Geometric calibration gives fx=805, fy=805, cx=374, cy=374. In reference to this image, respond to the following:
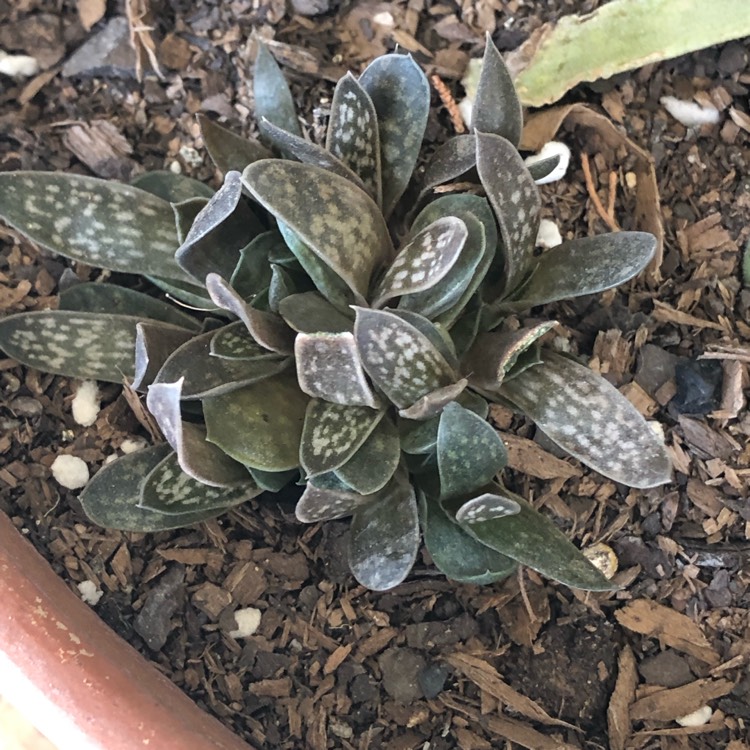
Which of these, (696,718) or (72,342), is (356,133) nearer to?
(72,342)

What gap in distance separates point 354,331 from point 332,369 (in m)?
0.05

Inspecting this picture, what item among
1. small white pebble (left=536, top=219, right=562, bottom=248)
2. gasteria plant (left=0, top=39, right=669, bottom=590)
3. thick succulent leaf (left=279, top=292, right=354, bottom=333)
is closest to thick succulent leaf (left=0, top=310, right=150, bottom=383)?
gasteria plant (left=0, top=39, right=669, bottom=590)

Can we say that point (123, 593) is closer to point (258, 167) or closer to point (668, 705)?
point (258, 167)

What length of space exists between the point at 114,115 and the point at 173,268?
412mm

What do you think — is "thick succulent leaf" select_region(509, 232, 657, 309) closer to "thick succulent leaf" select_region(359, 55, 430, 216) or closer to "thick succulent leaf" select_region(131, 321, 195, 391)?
"thick succulent leaf" select_region(359, 55, 430, 216)

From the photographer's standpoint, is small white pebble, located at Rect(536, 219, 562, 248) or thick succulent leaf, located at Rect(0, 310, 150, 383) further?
small white pebble, located at Rect(536, 219, 562, 248)

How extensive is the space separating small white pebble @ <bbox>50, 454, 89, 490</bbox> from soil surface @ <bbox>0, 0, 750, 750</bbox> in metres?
0.02

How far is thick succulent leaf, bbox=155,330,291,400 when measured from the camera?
1035 millimetres

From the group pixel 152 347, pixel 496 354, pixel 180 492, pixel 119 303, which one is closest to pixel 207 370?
pixel 152 347

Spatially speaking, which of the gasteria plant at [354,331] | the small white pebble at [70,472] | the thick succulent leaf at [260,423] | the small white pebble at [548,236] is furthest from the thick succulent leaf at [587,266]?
the small white pebble at [70,472]

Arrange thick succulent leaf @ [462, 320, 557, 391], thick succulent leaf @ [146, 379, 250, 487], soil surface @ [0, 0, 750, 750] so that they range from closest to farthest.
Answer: thick succulent leaf @ [146, 379, 250, 487] → thick succulent leaf @ [462, 320, 557, 391] → soil surface @ [0, 0, 750, 750]

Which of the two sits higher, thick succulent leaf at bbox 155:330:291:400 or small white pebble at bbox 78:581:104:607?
thick succulent leaf at bbox 155:330:291:400

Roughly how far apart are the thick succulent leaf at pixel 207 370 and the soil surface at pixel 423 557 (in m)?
0.27

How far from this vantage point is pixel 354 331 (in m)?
0.98
